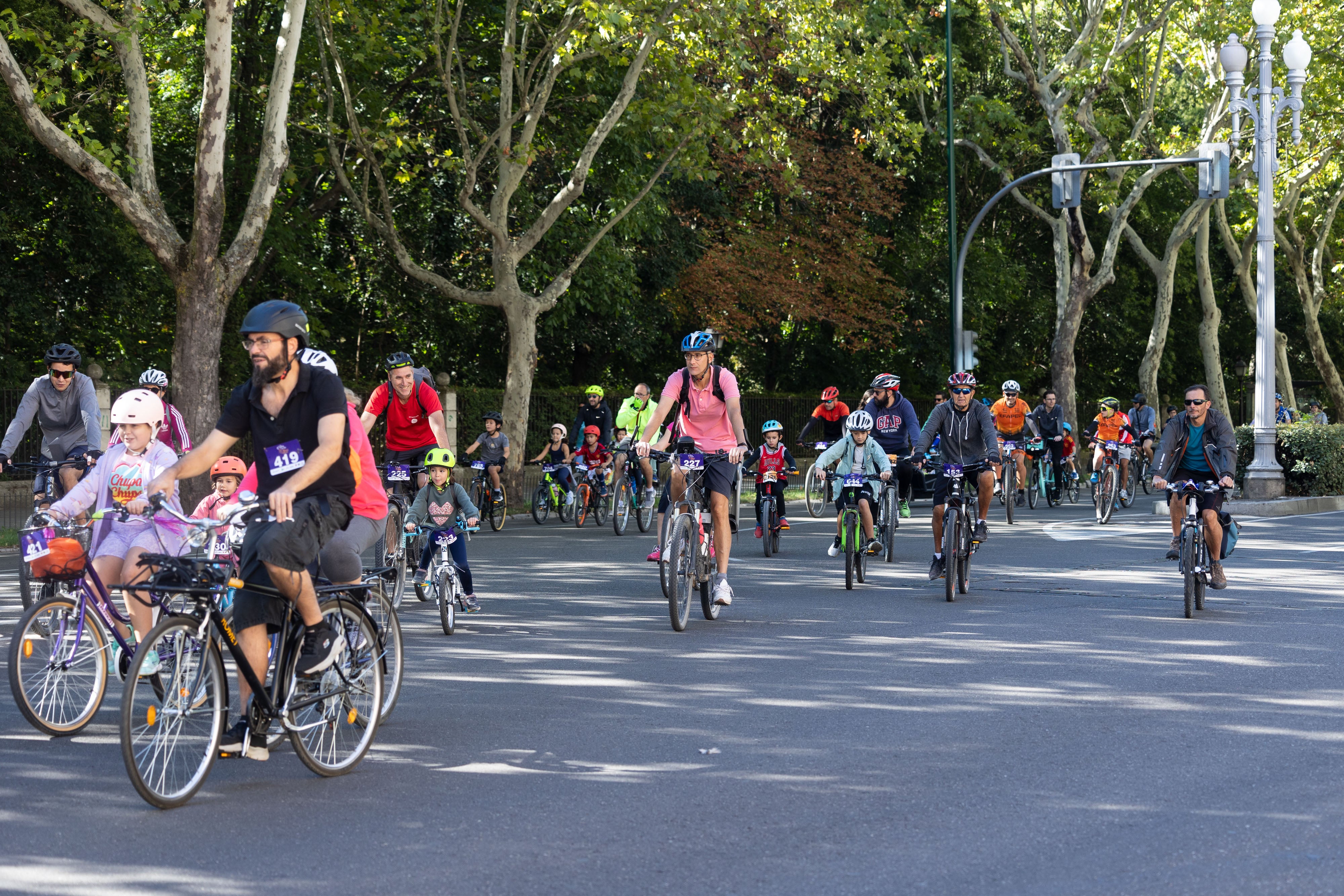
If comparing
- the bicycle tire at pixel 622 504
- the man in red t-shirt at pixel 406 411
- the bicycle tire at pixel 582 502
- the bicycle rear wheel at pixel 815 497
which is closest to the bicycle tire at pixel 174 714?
the man in red t-shirt at pixel 406 411

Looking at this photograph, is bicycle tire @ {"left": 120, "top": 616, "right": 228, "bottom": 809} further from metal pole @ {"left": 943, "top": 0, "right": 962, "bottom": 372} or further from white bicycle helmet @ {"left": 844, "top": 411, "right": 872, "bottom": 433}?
metal pole @ {"left": 943, "top": 0, "right": 962, "bottom": 372}

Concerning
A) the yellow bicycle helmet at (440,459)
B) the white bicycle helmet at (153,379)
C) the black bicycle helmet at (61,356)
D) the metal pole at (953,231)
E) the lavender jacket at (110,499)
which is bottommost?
the lavender jacket at (110,499)

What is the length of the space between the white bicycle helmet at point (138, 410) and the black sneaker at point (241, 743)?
2.23 metres

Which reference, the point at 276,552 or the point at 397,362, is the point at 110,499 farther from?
the point at 397,362

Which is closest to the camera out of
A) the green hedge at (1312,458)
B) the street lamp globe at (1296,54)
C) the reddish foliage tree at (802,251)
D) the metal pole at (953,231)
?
the street lamp globe at (1296,54)

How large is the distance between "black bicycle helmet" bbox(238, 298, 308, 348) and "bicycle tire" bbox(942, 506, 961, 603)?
23.6 ft

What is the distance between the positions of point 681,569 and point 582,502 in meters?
10.4

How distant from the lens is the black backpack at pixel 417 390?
38.9ft

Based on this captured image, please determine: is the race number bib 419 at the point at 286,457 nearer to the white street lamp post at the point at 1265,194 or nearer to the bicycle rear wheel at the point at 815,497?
the bicycle rear wheel at the point at 815,497

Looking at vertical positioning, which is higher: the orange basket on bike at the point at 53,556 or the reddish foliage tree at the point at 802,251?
the reddish foliage tree at the point at 802,251

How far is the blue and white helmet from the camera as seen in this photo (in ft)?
35.7


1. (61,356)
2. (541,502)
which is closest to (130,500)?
(61,356)

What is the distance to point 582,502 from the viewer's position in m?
20.9

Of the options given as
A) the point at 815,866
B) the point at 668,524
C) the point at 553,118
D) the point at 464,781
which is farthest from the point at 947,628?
the point at 553,118
